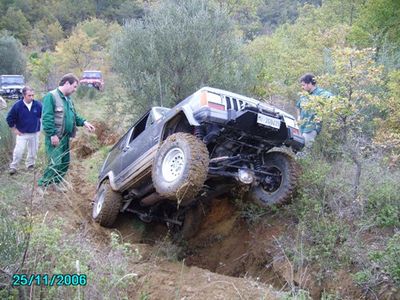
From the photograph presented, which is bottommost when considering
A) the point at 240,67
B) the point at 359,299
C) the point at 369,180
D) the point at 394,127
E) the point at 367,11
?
the point at 359,299

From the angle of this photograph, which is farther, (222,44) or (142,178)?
(222,44)

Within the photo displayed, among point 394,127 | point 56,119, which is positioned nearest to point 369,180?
point 394,127

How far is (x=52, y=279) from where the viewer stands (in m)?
3.26

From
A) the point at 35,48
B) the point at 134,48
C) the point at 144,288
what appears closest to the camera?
the point at 144,288

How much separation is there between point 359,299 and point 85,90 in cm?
2220

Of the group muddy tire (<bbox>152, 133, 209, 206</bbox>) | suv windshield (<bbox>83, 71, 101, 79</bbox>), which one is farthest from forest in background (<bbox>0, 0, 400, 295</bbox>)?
suv windshield (<bbox>83, 71, 101, 79</bbox>)

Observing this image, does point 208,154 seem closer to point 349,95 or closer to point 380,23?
point 349,95

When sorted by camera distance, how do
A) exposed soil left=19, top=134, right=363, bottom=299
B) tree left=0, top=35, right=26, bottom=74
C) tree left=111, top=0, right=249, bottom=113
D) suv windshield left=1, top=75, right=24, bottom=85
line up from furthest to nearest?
1. tree left=0, top=35, right=26, bottom=74
2. suv windshield left=1, top=75, right=24, bottom=85
3. tree left=111, top=0, right=249, bottom=113
4. exposed soil left=19, top=134, right=363, bottom=299

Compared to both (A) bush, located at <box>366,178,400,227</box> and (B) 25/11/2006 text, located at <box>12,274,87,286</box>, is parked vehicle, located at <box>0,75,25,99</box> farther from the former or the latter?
(B) 25/11/2006 text, located at <box>12,274,87,286</box>

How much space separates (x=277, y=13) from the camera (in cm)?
5294

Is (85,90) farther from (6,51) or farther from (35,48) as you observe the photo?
(35,48)

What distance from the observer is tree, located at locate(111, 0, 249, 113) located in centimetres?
1104

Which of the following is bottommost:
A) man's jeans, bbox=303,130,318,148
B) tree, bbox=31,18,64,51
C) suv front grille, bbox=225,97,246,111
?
man's jeans, bbox=303,130,318,148

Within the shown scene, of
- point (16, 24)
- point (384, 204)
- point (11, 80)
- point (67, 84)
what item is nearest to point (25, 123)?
point (67, 84)
